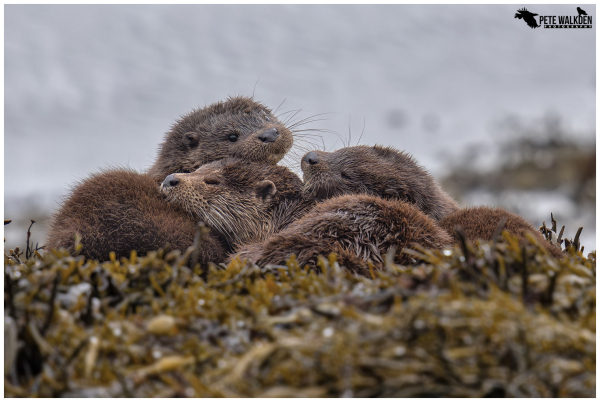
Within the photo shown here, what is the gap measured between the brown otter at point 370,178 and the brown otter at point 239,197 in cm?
13

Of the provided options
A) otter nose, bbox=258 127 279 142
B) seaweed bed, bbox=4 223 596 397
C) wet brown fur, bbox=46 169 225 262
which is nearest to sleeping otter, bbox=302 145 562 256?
otter nose, bbox=258 127 279 142

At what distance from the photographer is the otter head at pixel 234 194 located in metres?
2.75

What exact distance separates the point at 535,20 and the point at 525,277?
1.73 m

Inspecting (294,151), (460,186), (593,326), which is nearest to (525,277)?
(593,326)

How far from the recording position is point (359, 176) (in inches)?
118

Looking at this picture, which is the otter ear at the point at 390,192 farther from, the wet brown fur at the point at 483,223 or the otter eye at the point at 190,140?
the otter eye at the point at 190,140

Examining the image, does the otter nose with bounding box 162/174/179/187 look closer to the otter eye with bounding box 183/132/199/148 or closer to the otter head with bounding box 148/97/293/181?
the otter head with bounding box 148/97/293/181

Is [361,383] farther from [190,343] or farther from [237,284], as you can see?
[237,284]

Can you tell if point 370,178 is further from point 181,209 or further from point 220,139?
point 181,209

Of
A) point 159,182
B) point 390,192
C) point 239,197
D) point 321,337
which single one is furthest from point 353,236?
point 159,182

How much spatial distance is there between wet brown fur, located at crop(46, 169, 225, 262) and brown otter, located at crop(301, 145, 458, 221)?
0.68 meters

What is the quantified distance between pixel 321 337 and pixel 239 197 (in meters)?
1.68

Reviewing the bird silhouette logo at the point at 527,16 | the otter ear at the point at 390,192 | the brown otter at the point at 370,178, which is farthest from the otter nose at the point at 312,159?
the bird silhouette logo at the point at 527,16

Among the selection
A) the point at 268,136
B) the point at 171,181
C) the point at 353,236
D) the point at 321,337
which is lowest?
the point at 321,337
